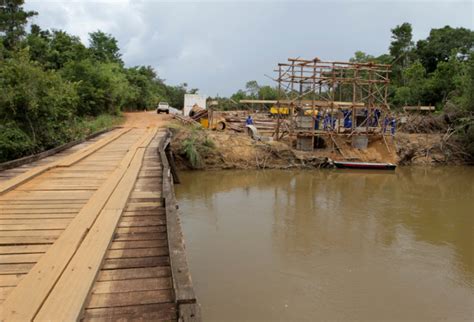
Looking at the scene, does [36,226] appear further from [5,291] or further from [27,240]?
[5,291]

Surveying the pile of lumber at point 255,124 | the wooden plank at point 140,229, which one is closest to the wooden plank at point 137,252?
the wooden plank at point 140,229

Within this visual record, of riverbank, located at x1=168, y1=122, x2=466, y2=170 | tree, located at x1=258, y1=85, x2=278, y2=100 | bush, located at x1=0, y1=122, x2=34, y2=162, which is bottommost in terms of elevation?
riverbank, located at x1=168, y1=122, x2=466, y2=170

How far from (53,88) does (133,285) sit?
1118cm

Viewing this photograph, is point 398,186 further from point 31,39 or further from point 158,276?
point 31,39

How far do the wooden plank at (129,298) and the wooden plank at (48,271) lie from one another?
37 centimetres

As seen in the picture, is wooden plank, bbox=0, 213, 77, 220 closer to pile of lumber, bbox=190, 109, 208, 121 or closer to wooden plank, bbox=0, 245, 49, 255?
wooden plank, bbox=0, 245, 49, 255

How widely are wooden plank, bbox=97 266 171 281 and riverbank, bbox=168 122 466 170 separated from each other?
530 inches

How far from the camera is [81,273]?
2990 millimetres

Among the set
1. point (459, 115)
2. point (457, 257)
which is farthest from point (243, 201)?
point (459, 115)

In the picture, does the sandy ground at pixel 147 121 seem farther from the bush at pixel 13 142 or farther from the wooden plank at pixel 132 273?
the wooden plank at pixel 132 273

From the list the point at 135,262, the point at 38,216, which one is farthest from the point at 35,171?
the point at 135,262

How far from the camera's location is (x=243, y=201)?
12.1m

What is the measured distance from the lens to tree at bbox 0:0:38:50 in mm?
31984

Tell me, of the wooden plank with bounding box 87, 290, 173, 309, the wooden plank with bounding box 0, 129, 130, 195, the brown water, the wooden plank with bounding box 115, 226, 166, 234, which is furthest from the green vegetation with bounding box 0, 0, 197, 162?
the wooden plank with bounding box 87, 290, 173, 309
